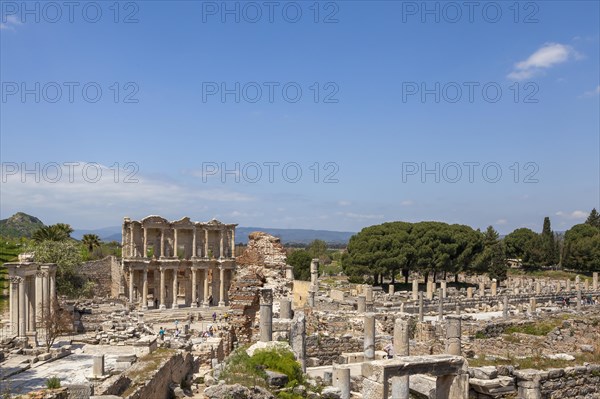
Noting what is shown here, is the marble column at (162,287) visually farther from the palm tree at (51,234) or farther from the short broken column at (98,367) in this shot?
the short broken column at (98,367)

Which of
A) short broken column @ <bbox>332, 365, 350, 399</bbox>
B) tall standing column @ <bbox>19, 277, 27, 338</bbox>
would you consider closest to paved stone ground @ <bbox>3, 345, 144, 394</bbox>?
tall standing column @ <bbox>19, 277, 27, 338</bbox>

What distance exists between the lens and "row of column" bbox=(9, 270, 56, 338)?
25.2m

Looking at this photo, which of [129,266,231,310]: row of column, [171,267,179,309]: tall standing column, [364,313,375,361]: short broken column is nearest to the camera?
[364,313,375,361]: short broken column

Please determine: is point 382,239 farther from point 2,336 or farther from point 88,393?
point 88,393

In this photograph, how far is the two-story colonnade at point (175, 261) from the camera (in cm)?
4769

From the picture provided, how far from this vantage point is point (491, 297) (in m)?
44.6

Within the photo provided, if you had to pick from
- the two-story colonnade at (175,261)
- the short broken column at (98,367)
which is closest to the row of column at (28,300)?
the short broken column at (98,367)

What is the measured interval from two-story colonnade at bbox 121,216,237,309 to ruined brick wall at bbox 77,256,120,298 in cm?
433

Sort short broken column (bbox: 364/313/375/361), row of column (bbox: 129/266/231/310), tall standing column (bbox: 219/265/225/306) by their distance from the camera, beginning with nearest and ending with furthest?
short broken column (bbox: 364/313/375/361), row of column (bbox: 129/266/231/310), tall standing column (bbox: 219/265/225/306)

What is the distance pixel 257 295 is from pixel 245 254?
2.85m

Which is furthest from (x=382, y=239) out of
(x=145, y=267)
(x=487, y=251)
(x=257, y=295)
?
(x=257, y=295)

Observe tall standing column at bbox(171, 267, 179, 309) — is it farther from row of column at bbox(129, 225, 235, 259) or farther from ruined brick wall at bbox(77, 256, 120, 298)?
ruined brick wall at bbox(77, 256, 120, 298)

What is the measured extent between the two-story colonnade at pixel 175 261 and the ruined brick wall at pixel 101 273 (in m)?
4.33

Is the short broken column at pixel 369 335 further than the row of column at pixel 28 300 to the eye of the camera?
No
